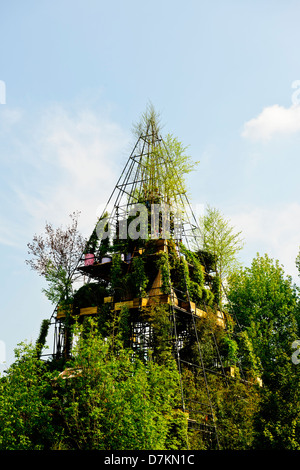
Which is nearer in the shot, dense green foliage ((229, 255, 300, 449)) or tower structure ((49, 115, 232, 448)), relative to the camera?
tower structure ((49, 115, 232, 448))

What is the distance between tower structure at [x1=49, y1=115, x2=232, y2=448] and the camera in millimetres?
25625

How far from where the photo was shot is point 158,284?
28547 millimetres

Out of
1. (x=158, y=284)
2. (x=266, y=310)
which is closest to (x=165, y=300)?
(x=158, y=284)

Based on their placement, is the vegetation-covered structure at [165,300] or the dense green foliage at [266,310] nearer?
the vegetation-covered structure at [165,300]

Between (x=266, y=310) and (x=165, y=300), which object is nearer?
(x=165, y=300)

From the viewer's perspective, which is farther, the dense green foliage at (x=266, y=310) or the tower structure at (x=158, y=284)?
the dense green foliage at (x=266, y=310)

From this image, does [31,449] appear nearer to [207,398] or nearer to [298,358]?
[207,398]

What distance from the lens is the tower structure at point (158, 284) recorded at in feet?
84.1

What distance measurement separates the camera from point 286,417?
65.9 ft

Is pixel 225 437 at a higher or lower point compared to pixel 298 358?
lower

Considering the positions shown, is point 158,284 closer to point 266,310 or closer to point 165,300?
point 165,300
